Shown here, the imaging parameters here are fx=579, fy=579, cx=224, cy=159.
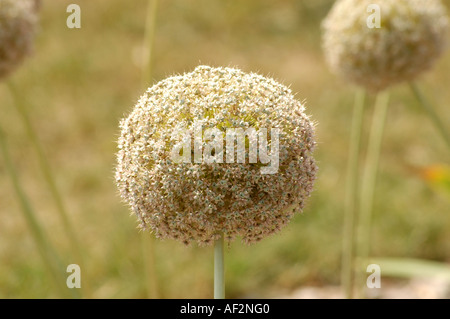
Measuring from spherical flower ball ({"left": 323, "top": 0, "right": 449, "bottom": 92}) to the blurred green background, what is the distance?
0.34 metres

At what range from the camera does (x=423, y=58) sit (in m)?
2.63

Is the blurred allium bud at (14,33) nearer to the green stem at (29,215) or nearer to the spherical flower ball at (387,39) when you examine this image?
the green stem at (29,215)

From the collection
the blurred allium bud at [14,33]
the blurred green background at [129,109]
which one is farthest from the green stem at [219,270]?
the blurred allium bud at [14,33]

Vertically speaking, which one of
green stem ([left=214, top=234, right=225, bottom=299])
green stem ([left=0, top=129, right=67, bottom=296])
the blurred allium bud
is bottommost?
green stem ([left=214, top=234, right=225, bottom=299])

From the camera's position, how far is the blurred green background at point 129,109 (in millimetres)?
4059

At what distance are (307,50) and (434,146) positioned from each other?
233cm

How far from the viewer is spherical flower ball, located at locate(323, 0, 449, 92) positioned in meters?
2.58

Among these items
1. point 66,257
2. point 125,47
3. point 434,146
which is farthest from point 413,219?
point 125,47

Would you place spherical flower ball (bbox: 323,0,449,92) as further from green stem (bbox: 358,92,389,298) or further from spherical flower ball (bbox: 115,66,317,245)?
spherical flower ball (bbox: 115,66,317,245)

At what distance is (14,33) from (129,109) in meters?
1.35

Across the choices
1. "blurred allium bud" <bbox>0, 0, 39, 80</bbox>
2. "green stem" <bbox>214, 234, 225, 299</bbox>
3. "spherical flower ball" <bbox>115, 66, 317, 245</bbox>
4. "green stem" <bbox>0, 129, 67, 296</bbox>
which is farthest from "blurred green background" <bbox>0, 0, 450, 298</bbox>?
"green stem" <bbox>214, 234, 225, 299</bbox>

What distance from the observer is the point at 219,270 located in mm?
1460
